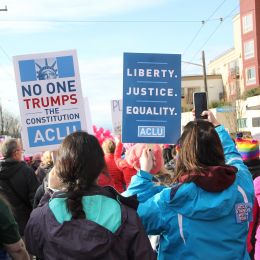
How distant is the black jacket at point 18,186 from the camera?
5730 millimetres

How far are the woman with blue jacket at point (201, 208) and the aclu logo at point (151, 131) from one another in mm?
1281

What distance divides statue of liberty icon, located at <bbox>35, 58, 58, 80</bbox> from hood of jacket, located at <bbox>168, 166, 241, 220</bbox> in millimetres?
2614

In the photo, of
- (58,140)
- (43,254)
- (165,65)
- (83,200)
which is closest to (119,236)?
(83,200)

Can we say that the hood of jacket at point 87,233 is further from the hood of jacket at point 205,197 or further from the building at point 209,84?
the building at point 209,84

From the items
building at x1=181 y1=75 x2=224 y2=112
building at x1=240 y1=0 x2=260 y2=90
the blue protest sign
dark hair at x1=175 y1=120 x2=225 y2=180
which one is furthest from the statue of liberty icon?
building at x1=181 y1=75 x2=224 y2=112

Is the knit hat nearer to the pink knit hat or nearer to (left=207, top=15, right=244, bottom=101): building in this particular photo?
the pink knit hat

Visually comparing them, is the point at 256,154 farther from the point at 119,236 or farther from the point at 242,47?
the point at 242,47

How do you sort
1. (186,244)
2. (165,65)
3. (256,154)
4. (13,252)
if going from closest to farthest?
(186,244) < (13,252) < (165,65) < (256,154)

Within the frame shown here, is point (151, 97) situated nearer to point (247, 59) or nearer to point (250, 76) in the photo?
point (250, 76)

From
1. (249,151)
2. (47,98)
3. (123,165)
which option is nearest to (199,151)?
(249,151)

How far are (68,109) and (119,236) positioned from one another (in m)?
2.74

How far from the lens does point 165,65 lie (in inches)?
173

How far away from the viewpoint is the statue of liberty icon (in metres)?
5.01

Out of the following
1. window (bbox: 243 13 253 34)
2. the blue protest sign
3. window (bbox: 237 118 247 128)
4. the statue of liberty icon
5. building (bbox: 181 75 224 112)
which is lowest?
window (bbox: 237 118 247 128)
